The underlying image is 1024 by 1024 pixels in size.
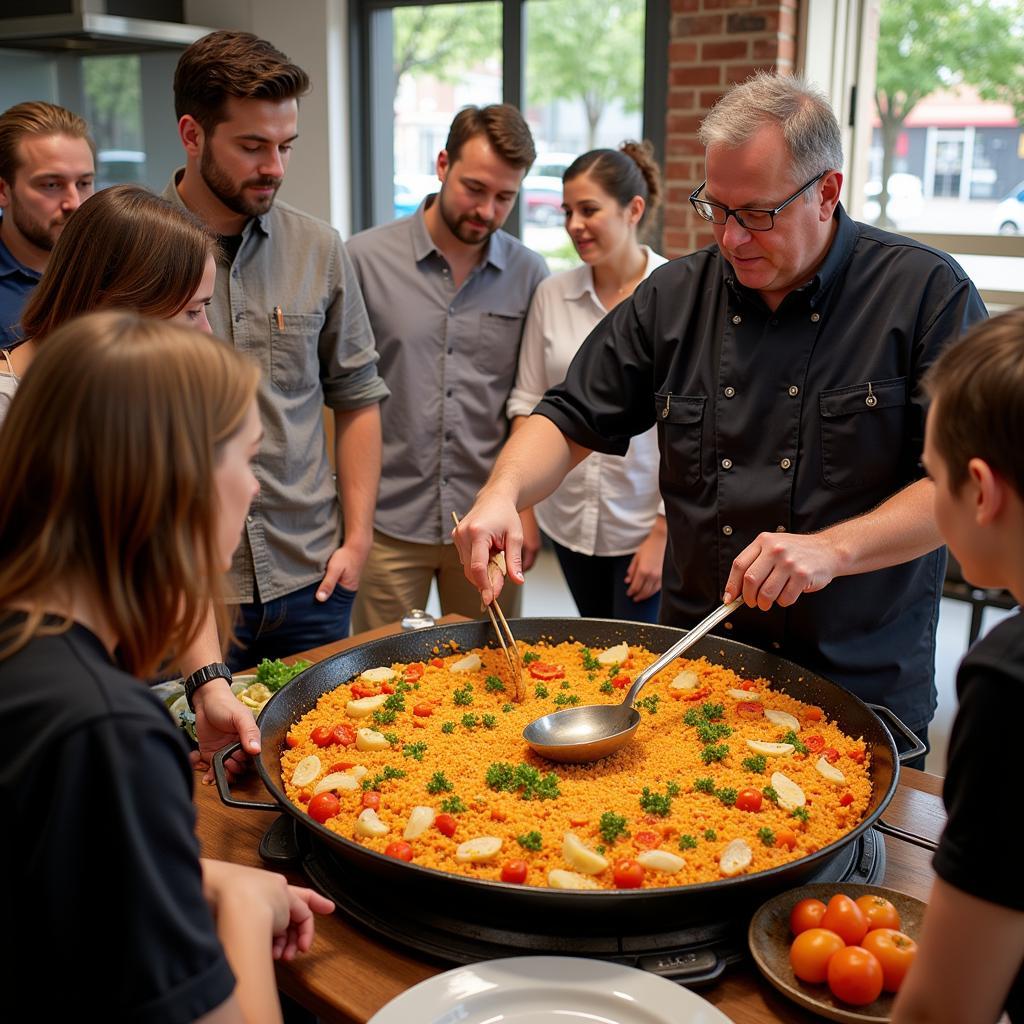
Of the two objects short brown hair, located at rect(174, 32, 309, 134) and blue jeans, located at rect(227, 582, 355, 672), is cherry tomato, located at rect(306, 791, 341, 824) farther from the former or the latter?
short brown hair, located at rect(174, 32, 309, 134)

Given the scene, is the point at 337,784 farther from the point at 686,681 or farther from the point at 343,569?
the point at 343,569

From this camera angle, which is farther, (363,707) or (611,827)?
(363,707)

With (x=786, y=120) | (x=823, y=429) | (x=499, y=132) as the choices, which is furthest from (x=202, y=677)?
(x=499, y=132)

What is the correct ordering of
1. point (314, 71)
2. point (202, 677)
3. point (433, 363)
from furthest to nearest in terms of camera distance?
point (314, 71)
point (433, 363)
point (202, 677)

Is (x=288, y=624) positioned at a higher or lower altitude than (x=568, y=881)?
lower

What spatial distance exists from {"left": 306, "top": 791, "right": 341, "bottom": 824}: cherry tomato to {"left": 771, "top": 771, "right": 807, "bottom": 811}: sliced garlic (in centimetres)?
59

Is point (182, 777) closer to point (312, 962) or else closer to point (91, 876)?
point (91, 876)

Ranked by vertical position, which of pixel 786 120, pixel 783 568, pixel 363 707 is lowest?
pixel 363 707

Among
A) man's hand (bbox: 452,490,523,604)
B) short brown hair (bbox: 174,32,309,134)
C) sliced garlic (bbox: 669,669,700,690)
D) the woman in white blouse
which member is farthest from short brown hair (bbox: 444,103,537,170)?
sliced garlic (bbox: 669,669,700,690)

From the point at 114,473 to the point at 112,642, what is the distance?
158mm

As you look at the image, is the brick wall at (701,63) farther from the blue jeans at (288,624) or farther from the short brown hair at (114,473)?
the short brown hair at (114,473)

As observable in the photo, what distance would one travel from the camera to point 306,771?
1.55 metres

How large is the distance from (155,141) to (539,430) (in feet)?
13.4

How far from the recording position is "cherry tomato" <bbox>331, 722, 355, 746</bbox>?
5.45ft
